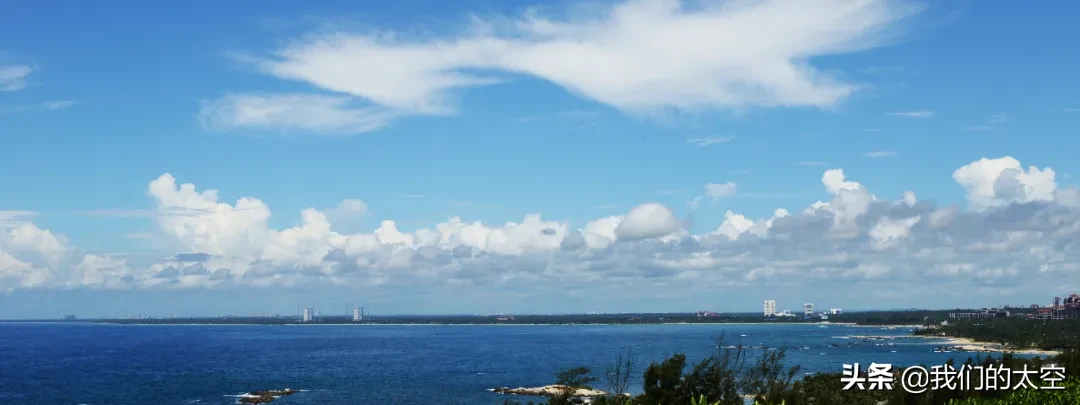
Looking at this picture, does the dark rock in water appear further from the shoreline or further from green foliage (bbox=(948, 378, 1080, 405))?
the shoreline

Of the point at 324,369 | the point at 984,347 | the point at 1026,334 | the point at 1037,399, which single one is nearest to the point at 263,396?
the point at 324,369

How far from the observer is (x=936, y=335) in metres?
183

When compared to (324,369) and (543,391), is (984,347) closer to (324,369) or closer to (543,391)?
(543,391)

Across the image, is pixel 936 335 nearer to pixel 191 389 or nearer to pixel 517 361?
pixel 517 361

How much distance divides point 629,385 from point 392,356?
224 ft

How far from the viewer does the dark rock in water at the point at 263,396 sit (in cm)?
7856

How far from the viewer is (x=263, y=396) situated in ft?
267

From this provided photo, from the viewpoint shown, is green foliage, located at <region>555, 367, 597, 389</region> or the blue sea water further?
the blue sea water

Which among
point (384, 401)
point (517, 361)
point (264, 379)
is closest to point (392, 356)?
point (517, 361)

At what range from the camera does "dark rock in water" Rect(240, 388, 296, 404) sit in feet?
258

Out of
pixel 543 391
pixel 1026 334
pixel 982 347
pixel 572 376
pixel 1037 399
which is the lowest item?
pixel 982 347

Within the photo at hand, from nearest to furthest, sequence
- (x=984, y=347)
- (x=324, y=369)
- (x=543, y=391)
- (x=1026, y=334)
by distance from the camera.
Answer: (x=543, y=391), (x=324, y=369), (x=984, y=347), (x=1026, y=334)

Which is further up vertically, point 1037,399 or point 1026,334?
point 1037,399

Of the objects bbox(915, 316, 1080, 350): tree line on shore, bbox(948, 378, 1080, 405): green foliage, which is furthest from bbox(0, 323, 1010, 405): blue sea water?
bbox(948, 378, 1080, 405): green foliage
